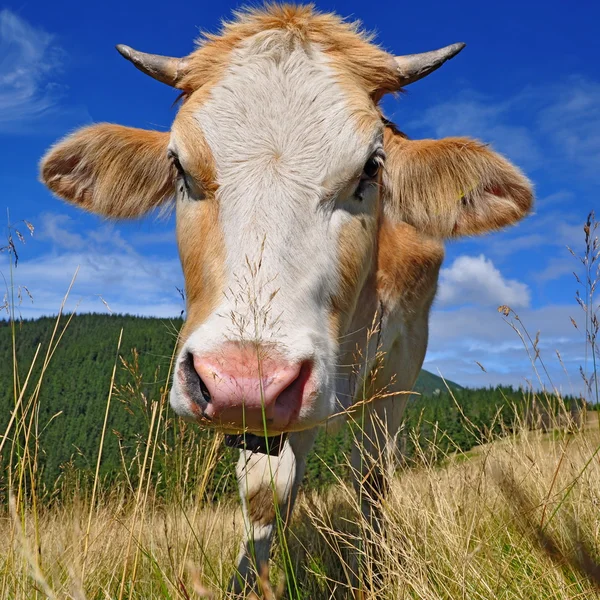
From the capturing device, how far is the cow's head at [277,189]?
2225mm

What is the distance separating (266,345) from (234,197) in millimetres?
934

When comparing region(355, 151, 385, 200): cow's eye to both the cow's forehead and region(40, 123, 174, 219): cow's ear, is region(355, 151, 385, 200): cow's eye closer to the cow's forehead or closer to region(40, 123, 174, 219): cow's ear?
the cow's forehead

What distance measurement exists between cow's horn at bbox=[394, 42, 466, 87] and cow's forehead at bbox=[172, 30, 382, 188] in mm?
545

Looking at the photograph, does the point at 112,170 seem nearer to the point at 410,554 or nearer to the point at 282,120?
the point at 282,120

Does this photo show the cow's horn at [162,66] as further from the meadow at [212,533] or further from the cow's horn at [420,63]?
the meadow at [212,533]

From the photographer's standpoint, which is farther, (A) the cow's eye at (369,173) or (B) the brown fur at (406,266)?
(B) the brown fur at (406,266)

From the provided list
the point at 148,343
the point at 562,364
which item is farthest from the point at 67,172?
the point at 148,343

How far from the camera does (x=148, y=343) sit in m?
76.3

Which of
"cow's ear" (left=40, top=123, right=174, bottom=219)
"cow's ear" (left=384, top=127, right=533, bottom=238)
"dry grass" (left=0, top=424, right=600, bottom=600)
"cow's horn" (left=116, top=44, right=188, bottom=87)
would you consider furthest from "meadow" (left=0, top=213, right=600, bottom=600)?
"cow's horn" (left=116, top=44, right=188, bottom=87)

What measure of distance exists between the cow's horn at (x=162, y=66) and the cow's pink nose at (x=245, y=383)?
2365 millimetres

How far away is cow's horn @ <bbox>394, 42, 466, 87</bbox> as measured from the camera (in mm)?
3910

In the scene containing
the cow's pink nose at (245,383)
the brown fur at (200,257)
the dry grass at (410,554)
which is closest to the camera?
the cow's pink nose at (245,383)

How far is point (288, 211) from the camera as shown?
2744 mm

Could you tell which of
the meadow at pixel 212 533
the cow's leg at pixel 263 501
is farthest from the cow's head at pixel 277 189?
the cow's leg at pixel 263 501
